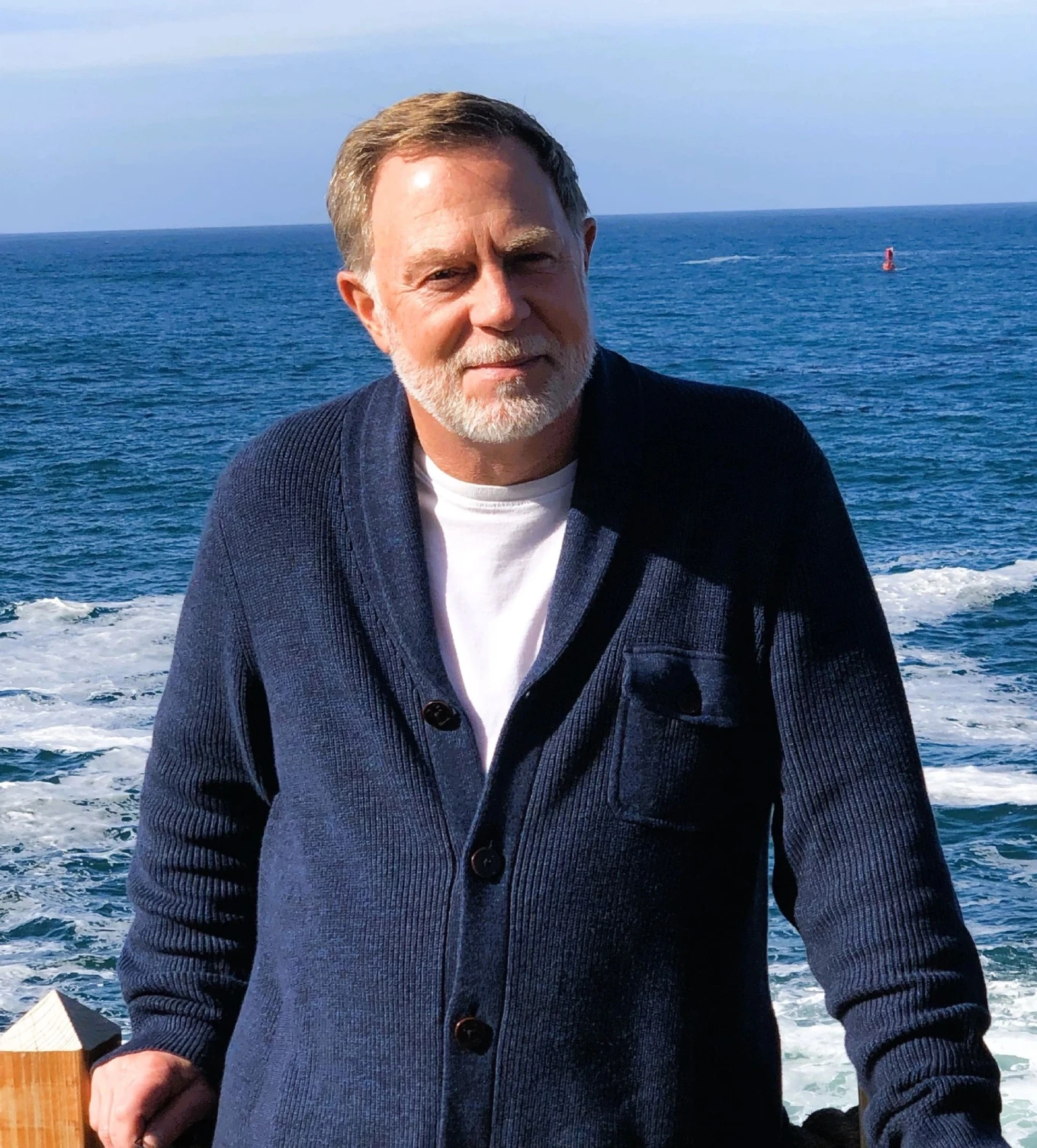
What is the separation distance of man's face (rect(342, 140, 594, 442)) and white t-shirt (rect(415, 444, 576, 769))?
97 millimetres

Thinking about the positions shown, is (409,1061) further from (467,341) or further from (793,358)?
(793,358)

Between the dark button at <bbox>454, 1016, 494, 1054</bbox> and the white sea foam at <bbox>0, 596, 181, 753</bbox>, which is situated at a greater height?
the dark button at <bbox>454, 1016, 494, 1054</bbox>

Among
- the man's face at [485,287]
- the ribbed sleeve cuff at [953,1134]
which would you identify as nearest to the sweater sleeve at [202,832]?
the man's face at [485,287]

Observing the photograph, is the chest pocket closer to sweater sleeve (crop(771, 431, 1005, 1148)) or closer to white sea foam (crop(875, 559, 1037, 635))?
sweater sleeve (crop(771, 431, 1005, 1148))

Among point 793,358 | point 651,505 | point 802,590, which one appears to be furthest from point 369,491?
point 793,358

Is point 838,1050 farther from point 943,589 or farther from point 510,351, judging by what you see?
point 943,589

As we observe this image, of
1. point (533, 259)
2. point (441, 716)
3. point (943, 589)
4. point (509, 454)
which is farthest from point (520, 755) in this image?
point (943, 589)

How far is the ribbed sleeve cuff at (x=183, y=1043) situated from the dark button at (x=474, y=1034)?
0.42 metres

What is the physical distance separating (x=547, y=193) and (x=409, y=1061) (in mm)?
1000

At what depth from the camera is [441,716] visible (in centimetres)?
190

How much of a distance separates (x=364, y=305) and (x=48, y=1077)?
40.6 inches

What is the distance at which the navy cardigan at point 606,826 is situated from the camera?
1815mm

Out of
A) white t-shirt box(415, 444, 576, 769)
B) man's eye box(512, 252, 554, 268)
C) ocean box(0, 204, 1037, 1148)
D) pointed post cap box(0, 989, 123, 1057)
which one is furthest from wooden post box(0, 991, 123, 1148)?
man's eye box(512, 252, 554, 268)

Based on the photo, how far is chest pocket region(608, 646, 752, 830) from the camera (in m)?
1.84
